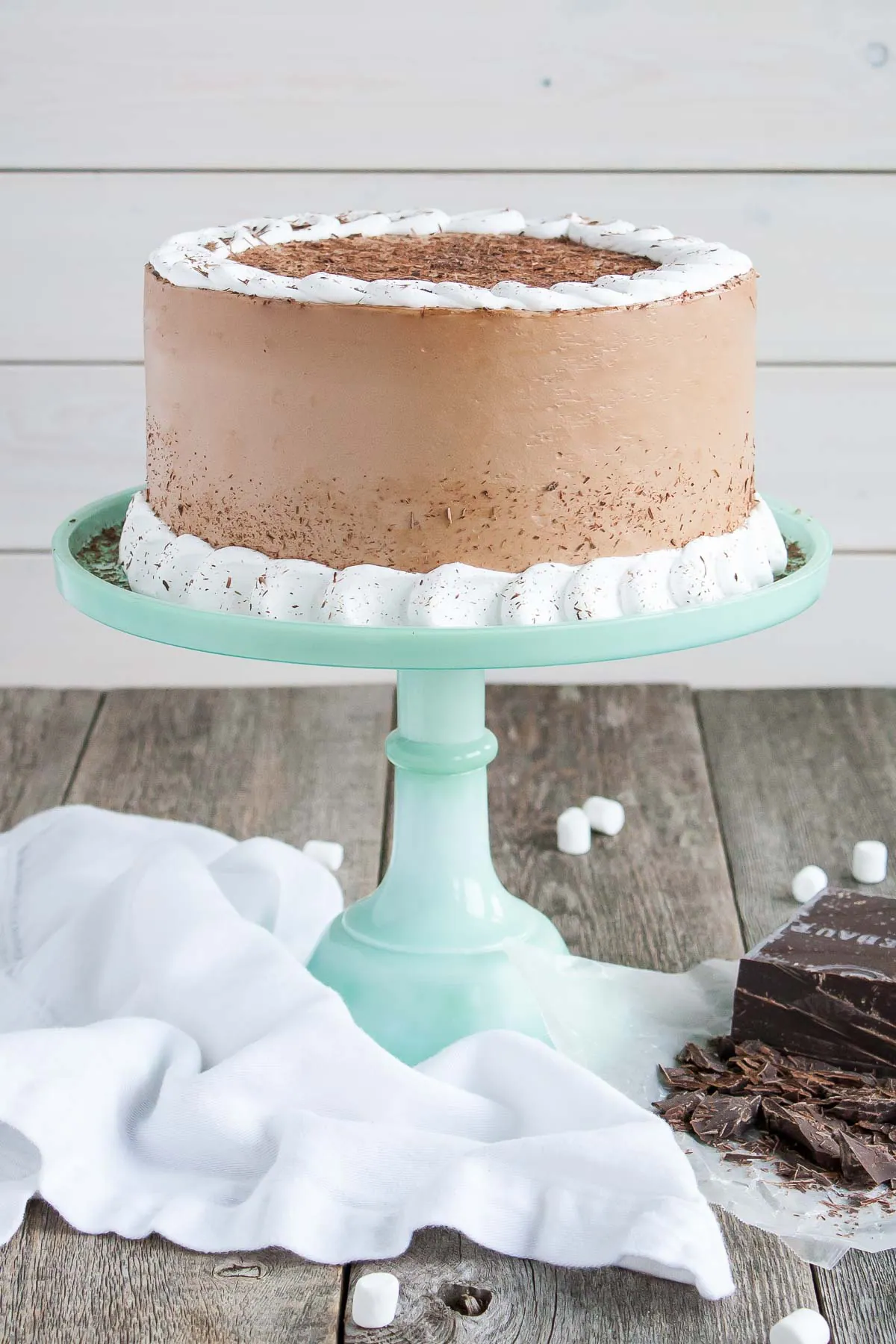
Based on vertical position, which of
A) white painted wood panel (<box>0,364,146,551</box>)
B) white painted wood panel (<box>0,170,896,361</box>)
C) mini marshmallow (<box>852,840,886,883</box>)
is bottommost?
A: mini marshmallow (<box>852,840,886,883</box>)

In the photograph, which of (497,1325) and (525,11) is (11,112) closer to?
(525,11)

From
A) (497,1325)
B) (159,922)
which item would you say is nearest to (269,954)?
(159,922)

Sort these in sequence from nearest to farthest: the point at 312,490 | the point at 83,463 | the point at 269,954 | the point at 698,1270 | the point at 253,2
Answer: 1. the point at 698,1270
2. the point at 312,490
3. the point at 269,954
4. the point at 253,2
5. the point at 83,463

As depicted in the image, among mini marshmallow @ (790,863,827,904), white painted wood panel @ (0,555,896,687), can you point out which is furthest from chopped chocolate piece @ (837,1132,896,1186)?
white painted wood panel @ (0,555,896,687)

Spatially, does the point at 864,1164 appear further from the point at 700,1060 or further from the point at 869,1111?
the point at 700,1060

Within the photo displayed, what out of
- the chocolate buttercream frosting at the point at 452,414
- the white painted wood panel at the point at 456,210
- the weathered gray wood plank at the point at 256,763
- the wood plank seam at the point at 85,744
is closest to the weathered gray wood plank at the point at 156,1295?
the chocolate buttercream frosting at the point at 452,414

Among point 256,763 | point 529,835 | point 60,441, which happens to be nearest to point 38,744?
A: point 256,763

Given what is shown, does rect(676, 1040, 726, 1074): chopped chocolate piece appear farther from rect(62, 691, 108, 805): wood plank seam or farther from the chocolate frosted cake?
rect(62, 691, 108, 805): wood plank seam
